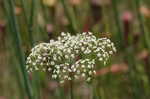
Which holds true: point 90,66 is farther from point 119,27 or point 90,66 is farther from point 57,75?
point 119,27

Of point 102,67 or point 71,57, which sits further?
point 102,67

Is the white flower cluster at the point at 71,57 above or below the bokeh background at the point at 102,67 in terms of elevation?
below

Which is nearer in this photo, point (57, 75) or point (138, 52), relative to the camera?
point (57, 75)

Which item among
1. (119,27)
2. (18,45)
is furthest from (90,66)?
(119,27)

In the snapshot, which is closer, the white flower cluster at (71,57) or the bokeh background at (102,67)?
the white flower cluster at (71,57)

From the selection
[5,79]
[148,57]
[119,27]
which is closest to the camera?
[119,27]

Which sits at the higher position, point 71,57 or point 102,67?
point 102,67

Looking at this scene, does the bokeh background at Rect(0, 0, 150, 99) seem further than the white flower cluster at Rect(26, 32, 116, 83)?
Yes

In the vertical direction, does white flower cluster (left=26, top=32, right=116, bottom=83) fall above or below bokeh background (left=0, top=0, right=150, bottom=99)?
below
